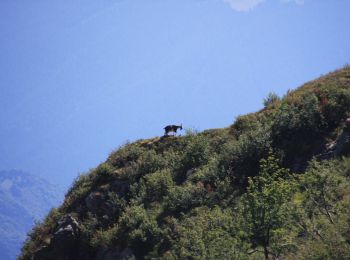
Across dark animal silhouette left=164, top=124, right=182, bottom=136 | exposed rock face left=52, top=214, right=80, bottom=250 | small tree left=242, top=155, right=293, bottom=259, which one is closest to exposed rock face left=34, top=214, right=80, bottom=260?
exposed rock face left=52, top=214, right=80, bottom=250

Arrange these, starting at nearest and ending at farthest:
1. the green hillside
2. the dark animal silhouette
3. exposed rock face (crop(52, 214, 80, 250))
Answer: the green hillside
exposed rock face (crop(52, 214, 80, 250))
the dark animal silhouette

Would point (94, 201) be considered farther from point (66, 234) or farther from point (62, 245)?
point (62, 245)

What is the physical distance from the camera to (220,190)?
25.4 metres

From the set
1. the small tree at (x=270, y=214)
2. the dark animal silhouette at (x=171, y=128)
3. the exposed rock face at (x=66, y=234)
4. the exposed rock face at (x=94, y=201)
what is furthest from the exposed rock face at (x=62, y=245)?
the small tree at (x=270, y=214)

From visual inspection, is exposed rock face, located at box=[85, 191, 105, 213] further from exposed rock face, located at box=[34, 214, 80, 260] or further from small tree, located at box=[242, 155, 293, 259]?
small tree, located at box=[242, 155, 293, 259]

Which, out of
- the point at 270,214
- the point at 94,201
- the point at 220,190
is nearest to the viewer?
the point at 270,214

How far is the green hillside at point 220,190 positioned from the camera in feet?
52.9

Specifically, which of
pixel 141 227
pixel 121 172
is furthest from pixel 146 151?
pixel 141 227

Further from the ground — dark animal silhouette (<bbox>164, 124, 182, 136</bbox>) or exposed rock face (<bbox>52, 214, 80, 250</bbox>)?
dark animal silhouette (<bbox>164, 124, 182, 136</bbox>)

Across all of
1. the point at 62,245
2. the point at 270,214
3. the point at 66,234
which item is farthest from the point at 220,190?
the point at 62,245

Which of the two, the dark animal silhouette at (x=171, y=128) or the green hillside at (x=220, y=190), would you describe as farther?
the dark animal silhouette at (x=171, y=128)

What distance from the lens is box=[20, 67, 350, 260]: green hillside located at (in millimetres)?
16125

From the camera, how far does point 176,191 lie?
26.6 meters

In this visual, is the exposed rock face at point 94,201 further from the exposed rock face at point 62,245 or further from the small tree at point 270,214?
the small tree at point 270,214
